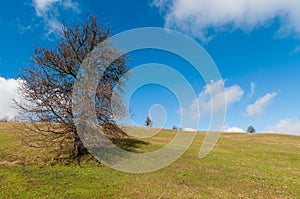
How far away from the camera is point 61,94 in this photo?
1466cm

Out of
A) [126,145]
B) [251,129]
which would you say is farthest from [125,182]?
[251,129]

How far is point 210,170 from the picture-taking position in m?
16.3

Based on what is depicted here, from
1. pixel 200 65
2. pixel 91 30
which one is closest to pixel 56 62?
pixel 91 30

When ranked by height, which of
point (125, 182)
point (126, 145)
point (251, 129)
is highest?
point (251, 129)

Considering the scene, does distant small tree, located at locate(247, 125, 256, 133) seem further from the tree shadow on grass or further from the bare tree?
the bare tree

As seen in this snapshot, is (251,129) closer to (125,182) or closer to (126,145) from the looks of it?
(126,145)

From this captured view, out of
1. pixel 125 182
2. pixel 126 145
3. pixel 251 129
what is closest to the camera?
pixel 125 182

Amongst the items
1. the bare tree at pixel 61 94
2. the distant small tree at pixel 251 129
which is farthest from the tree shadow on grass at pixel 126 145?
the distant small tree at pixel 251 129

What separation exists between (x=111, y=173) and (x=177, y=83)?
32.0ft

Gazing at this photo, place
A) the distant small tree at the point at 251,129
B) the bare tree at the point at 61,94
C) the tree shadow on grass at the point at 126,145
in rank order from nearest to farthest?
the bare tree at the point at 61,94
the tree shadow on grass at the point at 126,145
the distant small tree at the point at 251,129

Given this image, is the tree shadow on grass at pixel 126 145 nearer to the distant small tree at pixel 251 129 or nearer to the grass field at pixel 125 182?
the grass field at pixel 125 182

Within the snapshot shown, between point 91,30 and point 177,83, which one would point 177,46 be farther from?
point 91,30

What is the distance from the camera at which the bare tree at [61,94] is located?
45.8ft

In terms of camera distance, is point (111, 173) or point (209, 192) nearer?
point (209, 192)
